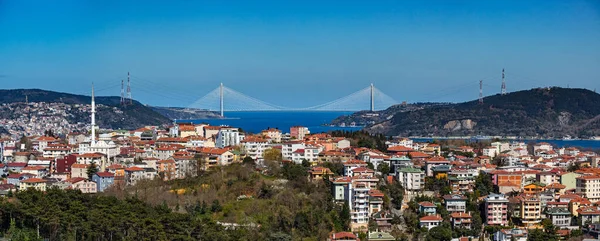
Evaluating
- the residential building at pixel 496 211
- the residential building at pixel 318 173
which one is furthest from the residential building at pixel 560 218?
the residential building at pixel 318 173

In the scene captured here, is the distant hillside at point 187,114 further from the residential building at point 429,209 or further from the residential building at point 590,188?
the residential building at point 429,209

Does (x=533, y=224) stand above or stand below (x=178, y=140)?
below

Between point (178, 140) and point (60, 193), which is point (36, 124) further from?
point (60, 193)

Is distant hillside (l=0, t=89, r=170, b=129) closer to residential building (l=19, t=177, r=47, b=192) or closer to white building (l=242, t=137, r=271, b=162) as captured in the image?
white building (l=242, t=137, r=271, b=162)

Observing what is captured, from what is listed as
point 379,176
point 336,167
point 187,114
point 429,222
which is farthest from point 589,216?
point 187,114

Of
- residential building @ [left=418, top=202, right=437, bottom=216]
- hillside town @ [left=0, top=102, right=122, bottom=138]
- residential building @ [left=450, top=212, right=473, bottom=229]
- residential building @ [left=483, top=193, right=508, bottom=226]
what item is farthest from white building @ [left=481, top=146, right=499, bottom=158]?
hillside town @ [left=0, top=102, right=122, bottom=138]

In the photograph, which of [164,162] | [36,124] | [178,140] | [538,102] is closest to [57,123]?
[36,124]

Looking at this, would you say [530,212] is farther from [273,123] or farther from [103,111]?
[273,123]
